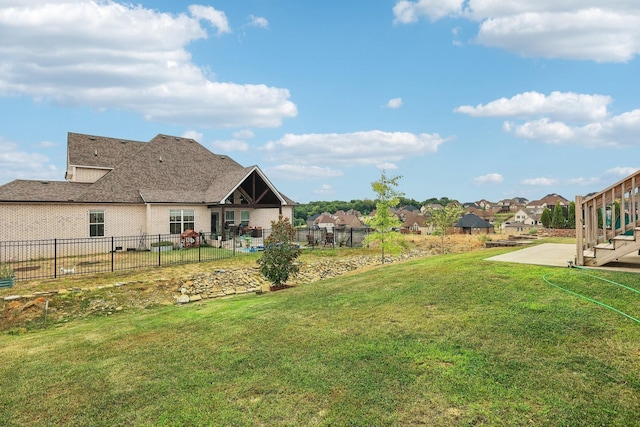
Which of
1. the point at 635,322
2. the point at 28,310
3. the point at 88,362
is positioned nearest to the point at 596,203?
the point at 635,322

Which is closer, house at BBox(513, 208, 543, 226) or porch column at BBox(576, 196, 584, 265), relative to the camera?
porch column at BBox(576, 196, 584, 265)

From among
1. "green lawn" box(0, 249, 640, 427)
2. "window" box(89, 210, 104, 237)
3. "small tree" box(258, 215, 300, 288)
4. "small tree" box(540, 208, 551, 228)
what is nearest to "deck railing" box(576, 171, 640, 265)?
"green lawn" box(0, 249, 640, 427)

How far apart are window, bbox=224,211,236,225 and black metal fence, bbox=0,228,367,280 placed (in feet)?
5.71

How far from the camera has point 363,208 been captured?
164125 millimetres

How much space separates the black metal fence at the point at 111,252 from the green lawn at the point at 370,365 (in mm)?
10956

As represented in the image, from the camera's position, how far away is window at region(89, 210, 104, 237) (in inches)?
896

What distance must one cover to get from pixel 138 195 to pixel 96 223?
10.6ft

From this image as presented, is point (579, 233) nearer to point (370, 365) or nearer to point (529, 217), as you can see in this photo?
point (370, 365)

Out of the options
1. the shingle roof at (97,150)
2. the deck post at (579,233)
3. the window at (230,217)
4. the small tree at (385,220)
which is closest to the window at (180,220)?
the window at (230,217)

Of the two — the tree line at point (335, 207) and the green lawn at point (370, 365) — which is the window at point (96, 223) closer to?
the green lawn at point (370, 365)

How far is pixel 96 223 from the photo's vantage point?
23.0 metres

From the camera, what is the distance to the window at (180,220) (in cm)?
2566

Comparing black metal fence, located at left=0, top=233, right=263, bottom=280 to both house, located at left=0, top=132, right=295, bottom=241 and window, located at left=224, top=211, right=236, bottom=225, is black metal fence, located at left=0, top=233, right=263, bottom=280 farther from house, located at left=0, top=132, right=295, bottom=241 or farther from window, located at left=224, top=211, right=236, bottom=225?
window, located at left=224, top=211, right=236, bottom=225

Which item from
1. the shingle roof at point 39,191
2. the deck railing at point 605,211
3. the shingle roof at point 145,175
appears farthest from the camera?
the shingle roof at point 145,175
